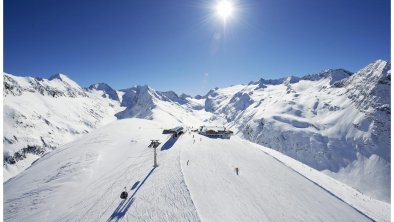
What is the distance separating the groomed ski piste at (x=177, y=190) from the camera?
2867 centimetres

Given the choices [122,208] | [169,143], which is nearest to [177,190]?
[122,208]

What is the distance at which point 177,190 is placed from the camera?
31.3 metres

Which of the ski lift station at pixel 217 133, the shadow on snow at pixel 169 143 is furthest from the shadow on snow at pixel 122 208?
the ski lift station at pixel 217 133

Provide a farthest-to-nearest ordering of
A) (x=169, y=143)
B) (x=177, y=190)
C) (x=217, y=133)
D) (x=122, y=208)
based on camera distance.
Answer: (x=217, y=133) < (x=169, y=143) < (x=177, y=190) < (x=122, y=208)

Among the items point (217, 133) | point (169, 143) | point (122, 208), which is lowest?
point (122, 208)

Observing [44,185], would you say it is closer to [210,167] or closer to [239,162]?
[210,167]

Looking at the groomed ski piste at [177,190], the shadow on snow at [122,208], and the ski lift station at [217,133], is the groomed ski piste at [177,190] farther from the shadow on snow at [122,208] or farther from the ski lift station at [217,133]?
the ski lift station at [217,133]

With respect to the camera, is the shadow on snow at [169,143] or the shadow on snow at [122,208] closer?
the shadow on snow at [122,208]

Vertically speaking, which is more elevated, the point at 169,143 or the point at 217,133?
the point at 217,133

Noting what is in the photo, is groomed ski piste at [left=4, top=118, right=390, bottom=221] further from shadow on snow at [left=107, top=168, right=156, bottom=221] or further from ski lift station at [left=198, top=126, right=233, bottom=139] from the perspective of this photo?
ski lift station at [left=198, top=126, right=233, bottom=139]

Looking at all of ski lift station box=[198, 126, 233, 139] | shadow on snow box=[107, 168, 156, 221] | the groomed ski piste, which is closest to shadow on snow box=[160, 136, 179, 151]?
the groomed ski piste

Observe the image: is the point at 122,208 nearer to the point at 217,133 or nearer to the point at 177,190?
the point at 177,190

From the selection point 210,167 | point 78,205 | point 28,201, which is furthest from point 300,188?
point 28,201

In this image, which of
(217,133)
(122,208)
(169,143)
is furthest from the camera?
(217,133)
